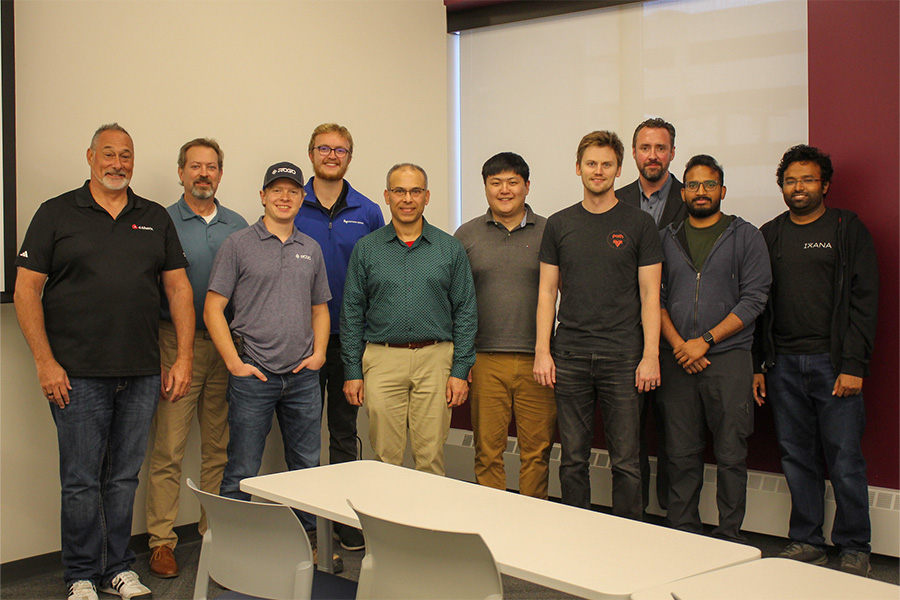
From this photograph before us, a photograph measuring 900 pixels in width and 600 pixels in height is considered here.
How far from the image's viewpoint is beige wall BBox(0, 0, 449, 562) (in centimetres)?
334

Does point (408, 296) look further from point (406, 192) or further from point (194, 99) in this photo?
point (194, 99)

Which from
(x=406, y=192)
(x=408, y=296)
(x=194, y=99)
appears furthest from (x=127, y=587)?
(x=194, y=99)

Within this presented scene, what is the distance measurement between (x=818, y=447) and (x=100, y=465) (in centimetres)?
330

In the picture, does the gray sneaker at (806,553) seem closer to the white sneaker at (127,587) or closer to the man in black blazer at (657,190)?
the man in black blazer at (657,190)

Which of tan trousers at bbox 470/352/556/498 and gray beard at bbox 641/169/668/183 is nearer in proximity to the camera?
tan trousers at bbox 470/352/556/498

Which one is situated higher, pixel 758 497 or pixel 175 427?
pixel 175 427

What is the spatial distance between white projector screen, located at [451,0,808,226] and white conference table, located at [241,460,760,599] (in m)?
2.80

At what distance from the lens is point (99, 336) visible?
3014 mm

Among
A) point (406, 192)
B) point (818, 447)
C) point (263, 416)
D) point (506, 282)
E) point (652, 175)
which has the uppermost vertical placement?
point (652, 175)

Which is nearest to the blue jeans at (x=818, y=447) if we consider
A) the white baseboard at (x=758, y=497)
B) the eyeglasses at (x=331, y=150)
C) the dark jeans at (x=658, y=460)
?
the white baseboard at (x=758, y=497)

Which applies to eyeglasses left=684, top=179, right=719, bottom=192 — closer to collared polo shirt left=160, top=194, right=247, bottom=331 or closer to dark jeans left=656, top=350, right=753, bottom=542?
dark jeans left=656, top=350, right=753, bottom=542

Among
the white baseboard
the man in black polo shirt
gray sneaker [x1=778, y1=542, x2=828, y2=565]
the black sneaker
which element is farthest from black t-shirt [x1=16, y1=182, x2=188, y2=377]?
gray sneaker [x1=778, y1=542, x2=828, y2=565]

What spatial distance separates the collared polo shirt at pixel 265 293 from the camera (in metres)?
3.31

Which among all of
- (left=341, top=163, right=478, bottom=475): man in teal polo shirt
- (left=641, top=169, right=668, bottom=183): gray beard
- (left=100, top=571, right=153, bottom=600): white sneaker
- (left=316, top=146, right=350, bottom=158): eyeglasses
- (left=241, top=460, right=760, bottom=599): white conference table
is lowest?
(left=100, top=571, right=153, bottom=600): white sneaker
